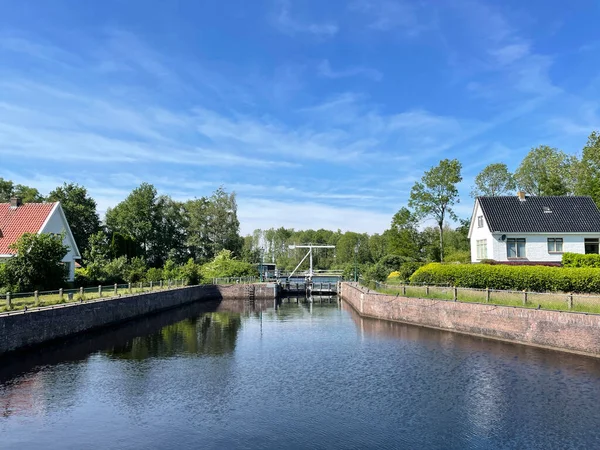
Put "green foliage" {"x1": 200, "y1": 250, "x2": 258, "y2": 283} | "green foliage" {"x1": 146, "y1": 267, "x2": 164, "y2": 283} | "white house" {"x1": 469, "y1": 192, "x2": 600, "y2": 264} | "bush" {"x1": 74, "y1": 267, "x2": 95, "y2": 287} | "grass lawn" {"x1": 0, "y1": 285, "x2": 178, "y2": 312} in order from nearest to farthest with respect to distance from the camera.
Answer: "grass lawn" {"x1": 0, "y1": 285, "x2": 178, "y2": 312}
"bush" {"x1": 74, "y1": 267, "x2": 95, "y2": 287}
"white house" {"x1": 469, "y1": 192, "x2": 600, "y2": 264}
"green foliage" {"x1": 146, "y1": 267, "x2": 164, "y2": 283}
"green foliage" {"x1": 200, "y1": 250, "x2": 258, "y2": 283}

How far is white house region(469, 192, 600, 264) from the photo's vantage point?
3700cm

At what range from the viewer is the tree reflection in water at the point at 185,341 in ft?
71.8

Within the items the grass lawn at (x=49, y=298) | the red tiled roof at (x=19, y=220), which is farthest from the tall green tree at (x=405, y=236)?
the red tiled roof at (x=19, y=220)

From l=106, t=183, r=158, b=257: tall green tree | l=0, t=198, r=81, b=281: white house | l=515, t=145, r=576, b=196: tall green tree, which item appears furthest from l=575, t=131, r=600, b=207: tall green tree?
l=106, t=183, r=158, b=257: tall green tree

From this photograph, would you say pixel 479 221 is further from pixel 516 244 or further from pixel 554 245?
pixel 554 245

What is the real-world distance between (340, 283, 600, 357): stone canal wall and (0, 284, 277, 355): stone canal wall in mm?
16915

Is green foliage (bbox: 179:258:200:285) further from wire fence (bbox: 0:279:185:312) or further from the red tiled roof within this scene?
the red tiled roof

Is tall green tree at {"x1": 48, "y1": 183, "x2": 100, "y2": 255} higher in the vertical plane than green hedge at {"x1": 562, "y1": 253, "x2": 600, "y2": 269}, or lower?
higher

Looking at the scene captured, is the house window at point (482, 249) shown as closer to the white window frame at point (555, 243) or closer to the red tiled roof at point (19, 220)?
the white window frame at point (555, 243)

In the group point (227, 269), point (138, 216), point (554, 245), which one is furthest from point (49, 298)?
point (138, 216)

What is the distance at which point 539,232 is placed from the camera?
37031mm

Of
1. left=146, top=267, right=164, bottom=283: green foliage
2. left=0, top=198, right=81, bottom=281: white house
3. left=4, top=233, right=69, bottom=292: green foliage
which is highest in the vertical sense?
left=0, top=198, right=81, bottom=281: white house

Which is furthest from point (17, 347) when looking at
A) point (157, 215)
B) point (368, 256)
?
point (368, 256)

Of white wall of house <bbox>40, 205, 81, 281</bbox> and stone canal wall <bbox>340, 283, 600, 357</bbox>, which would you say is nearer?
stone canal wall <bbox>340, 283, 600, 357</bbox>
